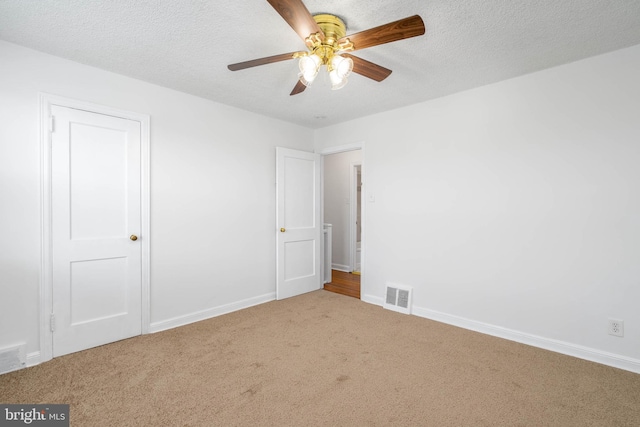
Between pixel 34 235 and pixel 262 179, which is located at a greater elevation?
pixel 262 179

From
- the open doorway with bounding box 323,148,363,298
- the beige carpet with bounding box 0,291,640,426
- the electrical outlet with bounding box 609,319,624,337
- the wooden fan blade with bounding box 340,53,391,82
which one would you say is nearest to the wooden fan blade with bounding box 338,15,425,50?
the wooden fan blade with bounding box 340,53,391,82

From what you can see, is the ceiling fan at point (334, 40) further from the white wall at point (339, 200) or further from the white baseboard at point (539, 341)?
the white wall at point (339, 200)

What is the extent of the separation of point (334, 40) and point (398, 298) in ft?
9.53

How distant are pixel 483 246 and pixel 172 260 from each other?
3240 mm

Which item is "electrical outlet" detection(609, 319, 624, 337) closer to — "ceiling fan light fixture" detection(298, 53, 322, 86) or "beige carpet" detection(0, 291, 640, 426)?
"beige carpet" detection(0, 291, 640, 426)

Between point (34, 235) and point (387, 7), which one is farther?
point (34, 235)

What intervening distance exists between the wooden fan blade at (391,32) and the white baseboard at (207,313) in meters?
3.03

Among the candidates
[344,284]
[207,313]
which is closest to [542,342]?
[344,284]

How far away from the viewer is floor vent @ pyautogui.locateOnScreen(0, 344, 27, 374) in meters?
2.23

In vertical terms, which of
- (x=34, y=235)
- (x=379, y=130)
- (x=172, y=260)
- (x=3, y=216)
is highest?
(x=379, y=130)

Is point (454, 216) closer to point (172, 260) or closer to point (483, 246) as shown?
point (483, 246)

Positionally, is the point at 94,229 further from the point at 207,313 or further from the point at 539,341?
the point at 539,341

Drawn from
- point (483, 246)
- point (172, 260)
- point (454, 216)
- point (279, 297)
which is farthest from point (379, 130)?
point (172, 260)

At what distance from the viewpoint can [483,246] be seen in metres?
3.05
